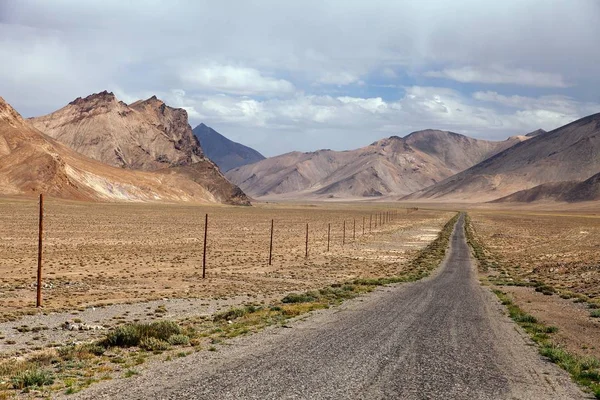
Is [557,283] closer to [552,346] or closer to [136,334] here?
[552,346]

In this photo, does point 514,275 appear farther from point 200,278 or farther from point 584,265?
point 200,278

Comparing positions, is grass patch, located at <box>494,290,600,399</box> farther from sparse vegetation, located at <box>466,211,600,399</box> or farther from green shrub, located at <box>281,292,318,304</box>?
green shrub, located at <box>281,292,318,304</box>

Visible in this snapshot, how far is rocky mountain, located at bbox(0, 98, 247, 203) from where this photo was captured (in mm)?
125250

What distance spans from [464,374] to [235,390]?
4946mm

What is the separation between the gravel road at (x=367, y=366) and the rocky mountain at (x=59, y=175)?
118524 mm

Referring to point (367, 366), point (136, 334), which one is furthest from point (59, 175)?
point (367, 366)

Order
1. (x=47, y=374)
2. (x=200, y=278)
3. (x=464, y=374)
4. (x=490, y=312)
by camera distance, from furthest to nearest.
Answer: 1. (x=200, y=278)
2. (x=490, y=312)
3. (x=464, y=374)
4. (x=47, y=374)

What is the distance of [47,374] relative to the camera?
11070 mm

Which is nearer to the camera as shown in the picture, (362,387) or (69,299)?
(362,387)

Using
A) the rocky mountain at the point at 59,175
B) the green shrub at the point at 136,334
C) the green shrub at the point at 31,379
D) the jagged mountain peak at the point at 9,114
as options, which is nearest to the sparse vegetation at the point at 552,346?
the green shrub at the point at 136,334

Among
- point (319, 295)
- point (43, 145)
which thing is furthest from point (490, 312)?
point (43, 145)

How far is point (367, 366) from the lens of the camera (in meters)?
12.4

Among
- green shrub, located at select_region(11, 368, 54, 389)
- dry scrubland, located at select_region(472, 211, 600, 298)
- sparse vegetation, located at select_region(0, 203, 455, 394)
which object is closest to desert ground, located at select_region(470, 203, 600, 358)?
dry scrubland, located at select_region(472, 211, 600, 298)

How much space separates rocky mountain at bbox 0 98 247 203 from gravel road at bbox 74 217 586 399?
118524 millimetres
